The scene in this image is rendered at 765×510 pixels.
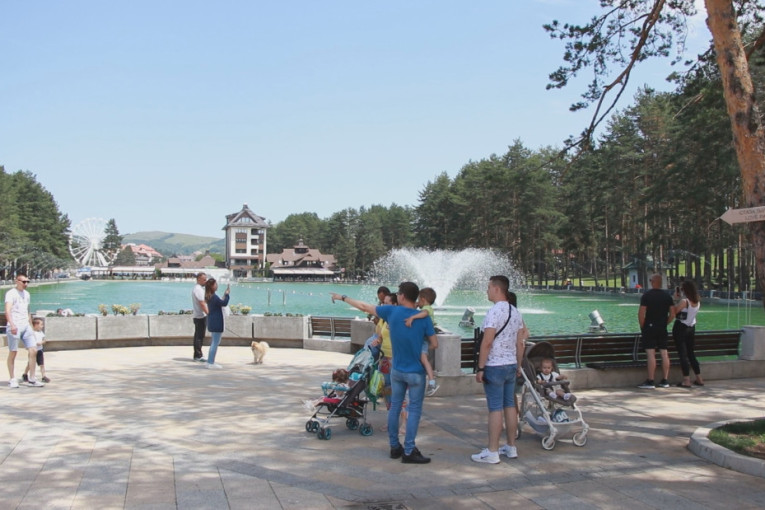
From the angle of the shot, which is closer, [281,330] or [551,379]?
[551,379]

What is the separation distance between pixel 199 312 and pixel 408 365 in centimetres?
855

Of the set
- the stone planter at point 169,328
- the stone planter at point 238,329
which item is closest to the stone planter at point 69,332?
the stone planter at point 169,328

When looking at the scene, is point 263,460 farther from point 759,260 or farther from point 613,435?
point 759,260

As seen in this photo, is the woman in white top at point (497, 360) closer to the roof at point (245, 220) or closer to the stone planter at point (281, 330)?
the stone planter at point (281, 330)

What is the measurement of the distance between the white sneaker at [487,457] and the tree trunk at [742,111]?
154 inches

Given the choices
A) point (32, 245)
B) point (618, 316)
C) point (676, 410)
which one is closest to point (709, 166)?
point (618, 316)

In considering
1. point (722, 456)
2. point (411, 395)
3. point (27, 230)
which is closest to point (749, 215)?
point (722, 456)

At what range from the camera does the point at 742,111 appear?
26.2ft

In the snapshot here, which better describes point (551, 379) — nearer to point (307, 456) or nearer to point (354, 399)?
point (354, 399)

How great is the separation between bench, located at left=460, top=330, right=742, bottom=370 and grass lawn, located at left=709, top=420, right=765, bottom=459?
3.04 meters

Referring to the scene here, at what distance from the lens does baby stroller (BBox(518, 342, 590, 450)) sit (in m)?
7.06

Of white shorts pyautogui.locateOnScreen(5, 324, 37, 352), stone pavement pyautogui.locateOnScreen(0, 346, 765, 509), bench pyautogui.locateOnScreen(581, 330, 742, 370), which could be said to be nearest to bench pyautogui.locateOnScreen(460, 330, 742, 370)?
bench pyautogui.locateOnScreen(581, 330, 742, 370)

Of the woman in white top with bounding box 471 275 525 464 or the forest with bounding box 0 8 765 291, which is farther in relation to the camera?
the forest with bounding box 0 8 765 291

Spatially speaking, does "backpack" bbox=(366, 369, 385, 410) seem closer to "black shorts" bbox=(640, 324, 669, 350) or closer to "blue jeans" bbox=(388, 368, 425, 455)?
"blue jeans" bbox=(388, 368, 425, 455)
